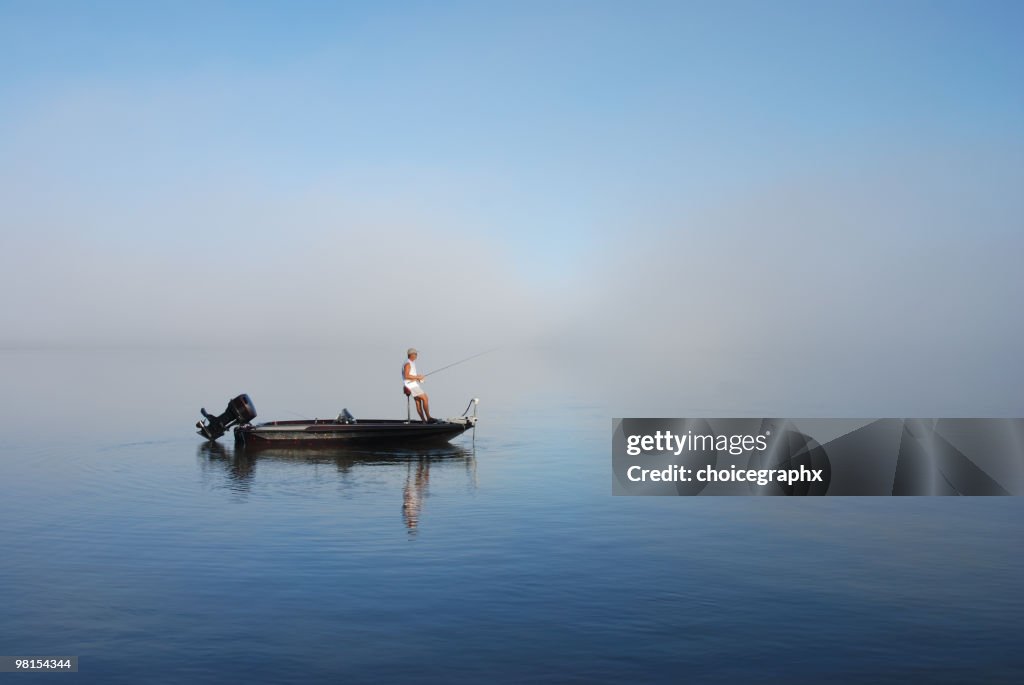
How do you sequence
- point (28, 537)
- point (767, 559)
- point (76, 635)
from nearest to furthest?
point (76, 635) < point (767, 559) < point (28, 537)

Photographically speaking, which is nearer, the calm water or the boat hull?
the calm water

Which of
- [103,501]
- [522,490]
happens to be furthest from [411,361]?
[103,501]

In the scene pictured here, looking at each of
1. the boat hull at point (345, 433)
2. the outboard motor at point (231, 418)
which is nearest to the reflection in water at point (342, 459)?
the boat hull at point (345, 433)

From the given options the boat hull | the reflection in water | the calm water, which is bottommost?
the calm water

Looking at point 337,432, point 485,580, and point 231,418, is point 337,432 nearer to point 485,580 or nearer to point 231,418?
point 231,418

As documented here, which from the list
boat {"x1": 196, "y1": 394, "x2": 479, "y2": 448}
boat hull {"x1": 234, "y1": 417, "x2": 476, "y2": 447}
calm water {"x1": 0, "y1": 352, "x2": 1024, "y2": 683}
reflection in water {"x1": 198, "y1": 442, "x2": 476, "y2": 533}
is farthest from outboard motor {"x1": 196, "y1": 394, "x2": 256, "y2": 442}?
calm water {"x1": 0, "y1": 352, "x2": 1024, "y2": 683}

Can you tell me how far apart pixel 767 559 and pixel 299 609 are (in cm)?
1075

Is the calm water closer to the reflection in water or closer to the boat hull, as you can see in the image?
the reflection in water

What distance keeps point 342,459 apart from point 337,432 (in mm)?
1766

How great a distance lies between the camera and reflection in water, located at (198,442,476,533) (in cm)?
3259

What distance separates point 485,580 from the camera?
18.6 metres

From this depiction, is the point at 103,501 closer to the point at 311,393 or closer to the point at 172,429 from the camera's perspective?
the point at 172,429

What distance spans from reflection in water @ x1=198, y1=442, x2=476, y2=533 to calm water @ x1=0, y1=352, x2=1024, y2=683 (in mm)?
377

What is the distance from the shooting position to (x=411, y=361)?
38906 mm
